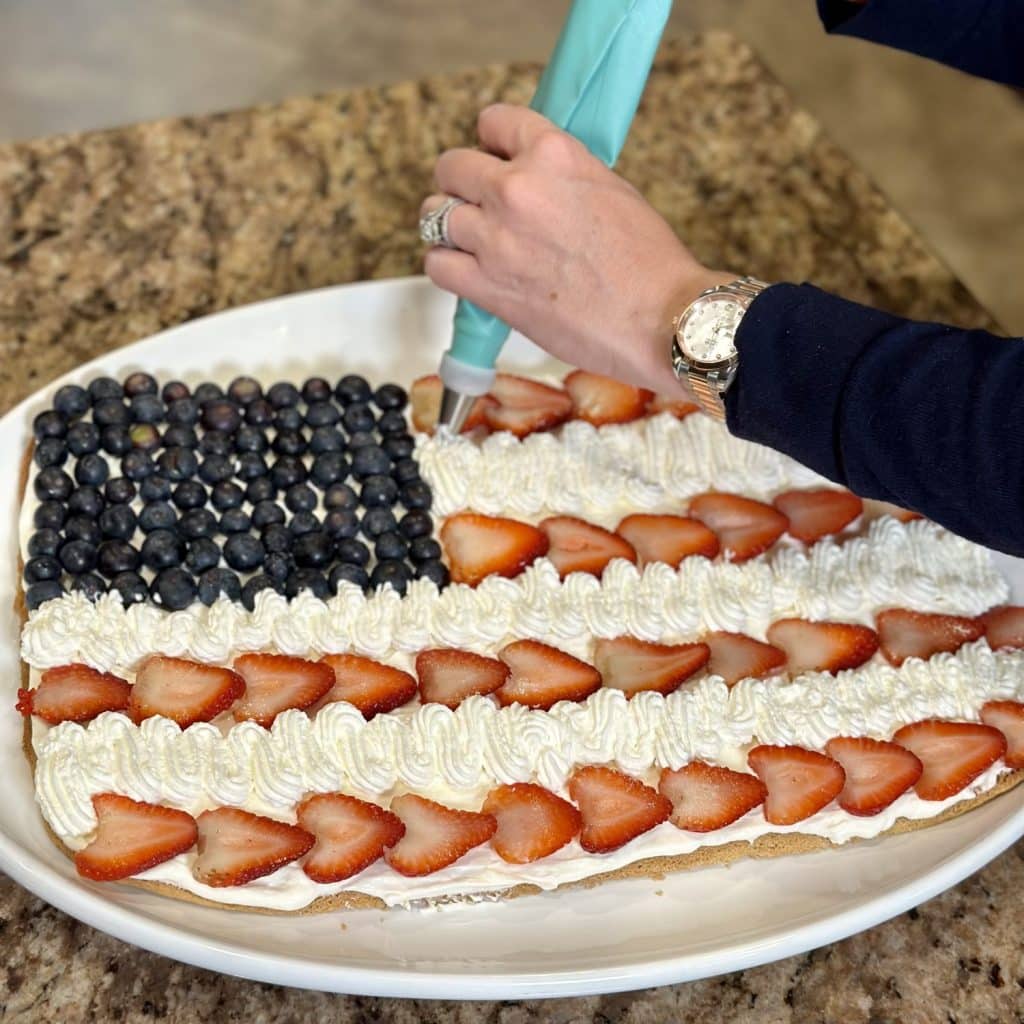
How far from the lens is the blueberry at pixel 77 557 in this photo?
54.0 inches

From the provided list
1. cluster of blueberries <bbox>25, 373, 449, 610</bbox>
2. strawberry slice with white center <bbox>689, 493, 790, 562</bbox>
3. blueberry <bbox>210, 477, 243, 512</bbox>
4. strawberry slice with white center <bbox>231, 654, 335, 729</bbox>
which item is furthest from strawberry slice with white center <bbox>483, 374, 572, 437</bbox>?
strawberry slice with white center <bbox>231, 654, 335, 729</bbox>

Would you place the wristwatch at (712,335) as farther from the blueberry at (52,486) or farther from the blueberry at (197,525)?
the blueberry at (52,486)

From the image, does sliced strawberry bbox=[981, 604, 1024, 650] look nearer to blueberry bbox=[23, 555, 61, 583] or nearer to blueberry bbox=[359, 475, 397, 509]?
blueberry bbox=[359, 475, 397, 509]

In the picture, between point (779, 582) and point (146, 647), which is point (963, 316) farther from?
point (146, 647)

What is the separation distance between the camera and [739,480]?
1552 mm

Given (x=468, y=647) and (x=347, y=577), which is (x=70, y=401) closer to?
(x=347, y=577)

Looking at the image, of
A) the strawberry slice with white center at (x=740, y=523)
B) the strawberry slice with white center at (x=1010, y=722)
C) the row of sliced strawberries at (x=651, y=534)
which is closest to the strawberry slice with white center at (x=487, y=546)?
the row of sliced strawberries at (x=651, y=534)

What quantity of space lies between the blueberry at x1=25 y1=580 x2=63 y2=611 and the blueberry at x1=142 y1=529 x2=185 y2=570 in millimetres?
103

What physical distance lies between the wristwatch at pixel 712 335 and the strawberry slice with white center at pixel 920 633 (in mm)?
434

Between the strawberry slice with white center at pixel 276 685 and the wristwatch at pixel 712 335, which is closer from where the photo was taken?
the wristwatch at pixel 712 335

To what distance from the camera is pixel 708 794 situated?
1.25 meters

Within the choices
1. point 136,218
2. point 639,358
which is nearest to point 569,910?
point 639,358

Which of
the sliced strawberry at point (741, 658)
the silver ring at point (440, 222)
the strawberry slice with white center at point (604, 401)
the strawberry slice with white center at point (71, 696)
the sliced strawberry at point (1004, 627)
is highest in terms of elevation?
the silver ring at point (440, 222)

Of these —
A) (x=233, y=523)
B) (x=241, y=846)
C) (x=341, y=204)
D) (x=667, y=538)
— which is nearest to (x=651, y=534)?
(x=667, y=538)
